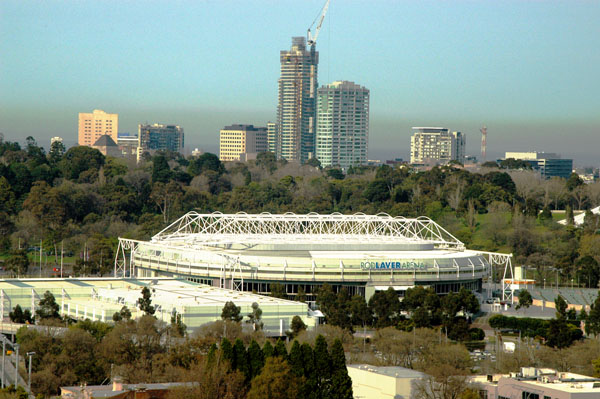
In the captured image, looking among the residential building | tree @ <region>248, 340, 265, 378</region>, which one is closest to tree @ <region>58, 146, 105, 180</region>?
tree @ <region>248, 340, 265, 378</region>

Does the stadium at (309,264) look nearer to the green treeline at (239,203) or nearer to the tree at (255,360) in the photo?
the green treeline at (239,203)

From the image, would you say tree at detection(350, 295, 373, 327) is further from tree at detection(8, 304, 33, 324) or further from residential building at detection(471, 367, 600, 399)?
residential building at detection(471, 367, 600, 399)

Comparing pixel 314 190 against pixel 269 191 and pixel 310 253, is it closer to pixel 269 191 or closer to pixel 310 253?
pixel 269 191

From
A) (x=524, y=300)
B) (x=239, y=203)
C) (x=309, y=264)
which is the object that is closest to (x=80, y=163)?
(x=239, y=203)

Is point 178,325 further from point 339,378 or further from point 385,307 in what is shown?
point 385,307

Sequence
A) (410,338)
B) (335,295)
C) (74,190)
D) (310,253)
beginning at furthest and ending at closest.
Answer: (74,190) < (310,253) < (335,295) < (410,338)

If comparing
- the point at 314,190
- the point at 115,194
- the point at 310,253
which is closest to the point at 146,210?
the point at 115,194
